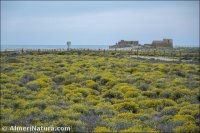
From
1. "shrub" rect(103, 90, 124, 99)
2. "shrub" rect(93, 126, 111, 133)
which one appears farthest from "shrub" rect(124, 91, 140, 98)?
"shrub" rect(93, 126, 111, 133)

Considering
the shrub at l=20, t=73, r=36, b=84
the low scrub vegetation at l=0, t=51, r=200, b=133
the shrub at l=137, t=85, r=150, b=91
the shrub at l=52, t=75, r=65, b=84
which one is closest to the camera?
the low scrub vegetation at l=0, t=51, r=200, b=133

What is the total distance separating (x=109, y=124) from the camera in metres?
10.8

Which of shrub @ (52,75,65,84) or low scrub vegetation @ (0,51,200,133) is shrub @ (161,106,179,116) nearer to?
low scrub vegetation @ (0,51,200,133)

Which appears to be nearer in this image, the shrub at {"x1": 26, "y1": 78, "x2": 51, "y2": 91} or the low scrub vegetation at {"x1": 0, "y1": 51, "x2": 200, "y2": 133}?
the low scrub vegetation at {"x1": 0, "y1": 51, "x2": 200, "y2": 133}

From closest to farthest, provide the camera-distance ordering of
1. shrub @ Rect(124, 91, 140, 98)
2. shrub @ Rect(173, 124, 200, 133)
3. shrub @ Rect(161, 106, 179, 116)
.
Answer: shrub @ Rect(173, 124, 200, 133), shrub @ Rect(161, 106, 179, 116), shrub @ Rect(124, 91, 140, 98)

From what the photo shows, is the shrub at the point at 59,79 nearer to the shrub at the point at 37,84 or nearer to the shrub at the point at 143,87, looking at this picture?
the shrub at the point at 37,84

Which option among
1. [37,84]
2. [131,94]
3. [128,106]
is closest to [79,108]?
[128,106]

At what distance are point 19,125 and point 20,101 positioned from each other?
4205 mm

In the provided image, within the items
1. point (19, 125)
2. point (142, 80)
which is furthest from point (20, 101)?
point (142, 80)

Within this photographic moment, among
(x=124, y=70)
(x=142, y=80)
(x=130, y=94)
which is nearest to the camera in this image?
(x=130, y=94)

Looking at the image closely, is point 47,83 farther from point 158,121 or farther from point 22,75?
point 158,121

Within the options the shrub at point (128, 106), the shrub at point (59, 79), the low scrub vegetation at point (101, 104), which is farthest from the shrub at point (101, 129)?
the shrub at point (59, 79)

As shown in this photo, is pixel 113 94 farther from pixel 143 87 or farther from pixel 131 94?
pixel 143 87

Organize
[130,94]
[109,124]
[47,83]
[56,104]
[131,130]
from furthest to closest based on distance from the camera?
[47,83], [130,94], [56,104], [109,124], [131,130]
